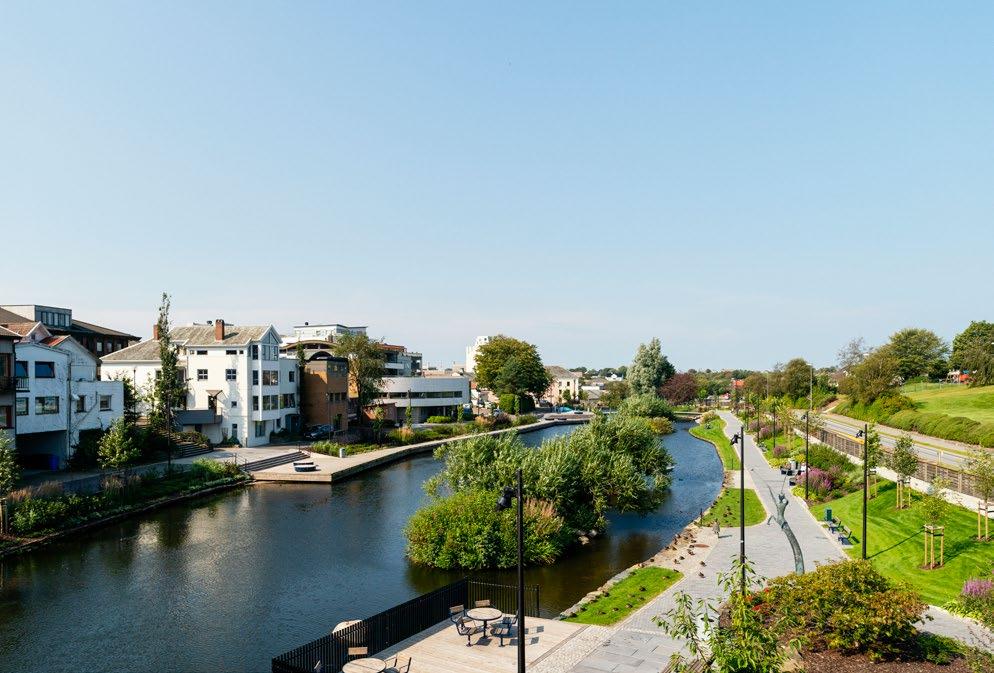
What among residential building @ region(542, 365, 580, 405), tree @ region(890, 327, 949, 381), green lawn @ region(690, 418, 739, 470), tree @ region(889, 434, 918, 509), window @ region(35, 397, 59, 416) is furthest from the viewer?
residential building @ region(542, 365, 580, 405)

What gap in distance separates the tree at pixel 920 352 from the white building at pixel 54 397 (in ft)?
292

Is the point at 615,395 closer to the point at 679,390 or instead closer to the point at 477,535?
the point at 679,390

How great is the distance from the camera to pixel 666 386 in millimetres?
131875

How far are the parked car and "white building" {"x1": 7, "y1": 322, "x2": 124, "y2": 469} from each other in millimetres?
18829

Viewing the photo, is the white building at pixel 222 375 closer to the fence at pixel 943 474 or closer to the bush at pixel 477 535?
the bush at pixel 477 535

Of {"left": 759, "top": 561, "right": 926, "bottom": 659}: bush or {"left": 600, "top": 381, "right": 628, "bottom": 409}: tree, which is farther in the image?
{"left": 600, "top": 381, "right": 628, "bottom": 409}: tree

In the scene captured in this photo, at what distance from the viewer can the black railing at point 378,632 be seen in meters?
15.2

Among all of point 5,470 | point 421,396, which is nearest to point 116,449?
point 5,470

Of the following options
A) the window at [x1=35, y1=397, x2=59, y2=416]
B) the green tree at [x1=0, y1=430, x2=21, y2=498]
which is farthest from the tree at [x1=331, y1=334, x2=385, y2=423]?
the green tree at [x1=0, y1=430, x2=21, y2=498]

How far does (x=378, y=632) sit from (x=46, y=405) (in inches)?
1519

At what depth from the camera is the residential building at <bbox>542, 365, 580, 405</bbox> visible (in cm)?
15838

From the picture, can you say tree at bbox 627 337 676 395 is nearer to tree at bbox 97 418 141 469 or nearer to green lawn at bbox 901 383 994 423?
green lawn at bbox 901 383 994 423

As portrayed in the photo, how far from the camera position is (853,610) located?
51.6 ft

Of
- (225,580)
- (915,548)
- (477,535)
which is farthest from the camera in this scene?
(477,535)
